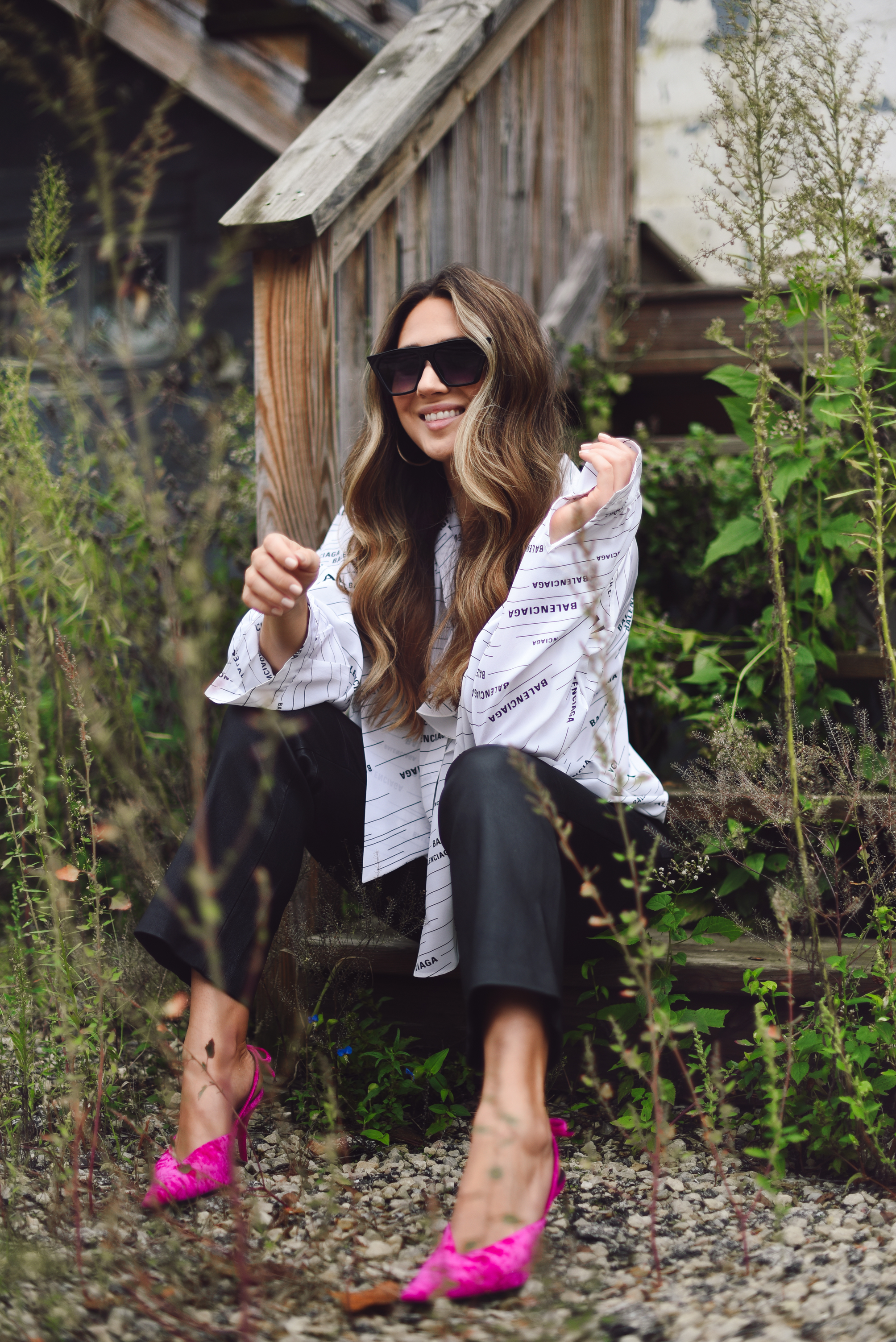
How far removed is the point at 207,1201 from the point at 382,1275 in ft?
1.11

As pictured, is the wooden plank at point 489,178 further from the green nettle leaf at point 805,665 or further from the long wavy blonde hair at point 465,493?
the green nettle leaf at point 805,665

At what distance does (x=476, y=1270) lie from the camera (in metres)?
1.28

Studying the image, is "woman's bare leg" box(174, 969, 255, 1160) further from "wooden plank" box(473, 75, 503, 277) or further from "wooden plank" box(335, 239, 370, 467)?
"wooden plank" box(473, 75, 503, 277)

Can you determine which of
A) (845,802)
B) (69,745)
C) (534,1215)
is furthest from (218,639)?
(534,1215)

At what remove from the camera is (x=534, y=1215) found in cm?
136

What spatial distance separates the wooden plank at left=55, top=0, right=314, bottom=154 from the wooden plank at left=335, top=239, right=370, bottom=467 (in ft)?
4.99

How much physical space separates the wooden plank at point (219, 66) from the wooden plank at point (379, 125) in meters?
0.87

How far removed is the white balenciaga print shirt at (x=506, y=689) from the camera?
5.59ft

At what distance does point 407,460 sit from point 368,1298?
1.37m

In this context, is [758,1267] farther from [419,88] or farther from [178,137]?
[178,137]

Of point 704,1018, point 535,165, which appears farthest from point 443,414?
point 535,165

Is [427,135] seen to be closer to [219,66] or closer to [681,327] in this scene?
[681,327]

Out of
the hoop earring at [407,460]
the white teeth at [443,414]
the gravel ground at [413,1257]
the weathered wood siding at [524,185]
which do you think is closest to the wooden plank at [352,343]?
the weathered wood siding at [524,185]

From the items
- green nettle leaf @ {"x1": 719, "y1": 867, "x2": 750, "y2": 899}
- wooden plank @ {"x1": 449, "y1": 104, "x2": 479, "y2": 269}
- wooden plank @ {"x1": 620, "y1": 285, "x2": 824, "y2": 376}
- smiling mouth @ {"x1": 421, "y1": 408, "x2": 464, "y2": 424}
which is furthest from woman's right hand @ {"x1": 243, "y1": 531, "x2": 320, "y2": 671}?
wooden plank @ {"x1": 620, "y1": 285, "x2": 824, "y2": 376}
